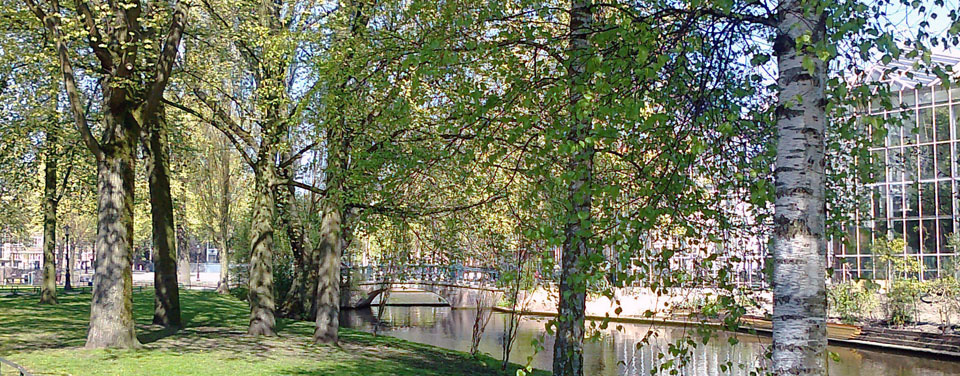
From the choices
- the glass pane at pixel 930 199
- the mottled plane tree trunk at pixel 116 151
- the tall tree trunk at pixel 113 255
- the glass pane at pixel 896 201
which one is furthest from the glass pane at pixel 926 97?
the tall tree trunk at pixel 113 255

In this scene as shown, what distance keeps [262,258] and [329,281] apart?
2.12 meters

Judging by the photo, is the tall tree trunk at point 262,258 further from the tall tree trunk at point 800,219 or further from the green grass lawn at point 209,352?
the tall tree trunk at point 800,219

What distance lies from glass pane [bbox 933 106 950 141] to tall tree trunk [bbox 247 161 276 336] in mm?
25203

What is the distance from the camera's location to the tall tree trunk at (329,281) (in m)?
16.7

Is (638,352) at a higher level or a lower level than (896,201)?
lower

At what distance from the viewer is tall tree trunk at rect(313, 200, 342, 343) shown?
54.7ft

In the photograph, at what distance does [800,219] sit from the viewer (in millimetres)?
4883

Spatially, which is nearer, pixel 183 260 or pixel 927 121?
pixel 927 121

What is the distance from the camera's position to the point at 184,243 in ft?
152

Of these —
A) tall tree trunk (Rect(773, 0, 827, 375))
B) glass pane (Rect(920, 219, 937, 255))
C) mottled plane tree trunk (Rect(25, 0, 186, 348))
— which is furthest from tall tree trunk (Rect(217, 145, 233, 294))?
tall tree trunk (Rect(773, 0, 827, 375))

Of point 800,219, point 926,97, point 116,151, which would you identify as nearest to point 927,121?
point 926,97

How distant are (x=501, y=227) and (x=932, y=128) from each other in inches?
908

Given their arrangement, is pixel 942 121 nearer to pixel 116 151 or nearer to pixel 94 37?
pixel 116 151

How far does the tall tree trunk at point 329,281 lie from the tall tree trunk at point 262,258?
1.41 m
